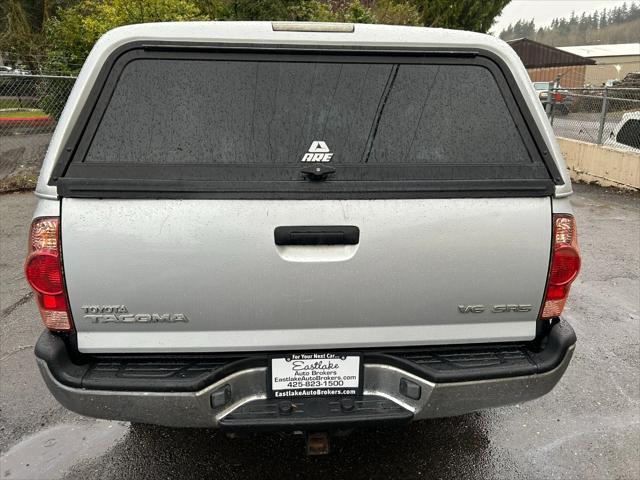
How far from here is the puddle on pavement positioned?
2.72 m

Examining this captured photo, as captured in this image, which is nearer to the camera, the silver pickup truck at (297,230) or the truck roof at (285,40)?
the silver pickup truck at (297,230)

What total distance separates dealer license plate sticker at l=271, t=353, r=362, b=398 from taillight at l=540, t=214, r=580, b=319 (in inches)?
34.7

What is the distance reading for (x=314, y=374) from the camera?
2225mm

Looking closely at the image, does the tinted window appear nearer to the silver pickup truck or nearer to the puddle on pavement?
the silver pickup truck

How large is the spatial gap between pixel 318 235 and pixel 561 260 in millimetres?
1046

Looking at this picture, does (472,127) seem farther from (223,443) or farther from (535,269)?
(223,443)

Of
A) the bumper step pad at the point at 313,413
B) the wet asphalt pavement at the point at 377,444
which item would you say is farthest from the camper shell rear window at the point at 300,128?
the wet asphalt pavement at the point at 377,444

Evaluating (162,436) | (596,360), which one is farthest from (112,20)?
(596,360)

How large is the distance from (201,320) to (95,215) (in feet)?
1.89

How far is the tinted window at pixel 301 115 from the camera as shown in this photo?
208cm

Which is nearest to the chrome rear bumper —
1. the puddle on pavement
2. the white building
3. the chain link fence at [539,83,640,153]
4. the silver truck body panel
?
the silver truck body panel

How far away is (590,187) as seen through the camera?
1047cm

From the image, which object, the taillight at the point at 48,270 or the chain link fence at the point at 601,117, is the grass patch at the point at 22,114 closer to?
the taillight at the point at 48,270

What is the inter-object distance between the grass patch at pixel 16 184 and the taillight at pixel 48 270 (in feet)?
27.6
